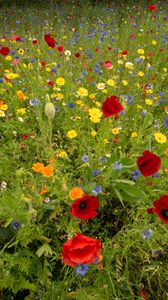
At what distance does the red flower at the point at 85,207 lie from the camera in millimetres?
1163

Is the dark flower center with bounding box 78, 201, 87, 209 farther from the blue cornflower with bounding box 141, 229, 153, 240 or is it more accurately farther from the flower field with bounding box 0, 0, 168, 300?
the blue cornflower with bounding box 141, 229, 153, 240

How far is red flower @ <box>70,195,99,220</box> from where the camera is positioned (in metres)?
1.16

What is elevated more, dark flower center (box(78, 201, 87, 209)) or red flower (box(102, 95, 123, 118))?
red flower (box(102, 95, 123, 118))

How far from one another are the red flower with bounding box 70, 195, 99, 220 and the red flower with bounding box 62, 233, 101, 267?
0.42ft

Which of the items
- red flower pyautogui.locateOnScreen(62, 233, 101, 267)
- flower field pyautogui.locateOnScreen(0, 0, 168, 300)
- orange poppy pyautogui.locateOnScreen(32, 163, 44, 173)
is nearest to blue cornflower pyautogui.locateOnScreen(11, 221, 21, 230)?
flower field pyautogui.locateOnScreen(0, 0, 168, 300)

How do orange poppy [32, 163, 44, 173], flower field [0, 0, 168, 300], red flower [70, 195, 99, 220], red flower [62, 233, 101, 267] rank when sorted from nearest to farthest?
red flower [62, 233, 101, 267] → red flower [70, 195, 99, 220] → flower field [0, 0, 168, 300] → orange poppy [32, 163, 44, 173]

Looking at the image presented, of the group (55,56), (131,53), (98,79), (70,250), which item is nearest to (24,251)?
(70,250)

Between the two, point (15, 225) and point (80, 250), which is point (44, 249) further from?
point (80, 250)

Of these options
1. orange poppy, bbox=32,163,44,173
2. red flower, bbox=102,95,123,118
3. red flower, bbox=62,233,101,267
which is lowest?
red flower, bbox=62,233,101,267

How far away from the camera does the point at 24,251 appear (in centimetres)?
142

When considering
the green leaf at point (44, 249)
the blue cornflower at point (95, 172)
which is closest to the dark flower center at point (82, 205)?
the green leaf at point (44, 249)

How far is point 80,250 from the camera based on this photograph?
1.05 meters

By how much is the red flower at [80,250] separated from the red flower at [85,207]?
127 millimetres

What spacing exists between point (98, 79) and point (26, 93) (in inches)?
31.8
